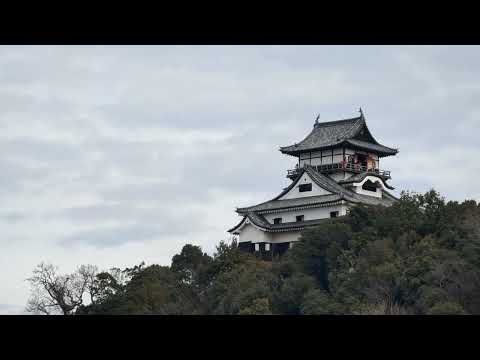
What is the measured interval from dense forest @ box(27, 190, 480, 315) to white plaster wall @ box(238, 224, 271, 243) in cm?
253

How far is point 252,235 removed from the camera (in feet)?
115

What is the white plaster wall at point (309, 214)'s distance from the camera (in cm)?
3369

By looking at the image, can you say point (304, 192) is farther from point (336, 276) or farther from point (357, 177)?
point (336, 276)

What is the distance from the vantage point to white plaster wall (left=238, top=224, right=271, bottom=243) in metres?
34.8

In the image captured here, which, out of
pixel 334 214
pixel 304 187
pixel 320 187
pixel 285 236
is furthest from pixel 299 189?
pixel 334 214

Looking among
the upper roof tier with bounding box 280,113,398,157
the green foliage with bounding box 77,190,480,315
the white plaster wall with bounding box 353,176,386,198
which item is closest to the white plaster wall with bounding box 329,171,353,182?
the white plaster wall with bounding box 353,176,386,198

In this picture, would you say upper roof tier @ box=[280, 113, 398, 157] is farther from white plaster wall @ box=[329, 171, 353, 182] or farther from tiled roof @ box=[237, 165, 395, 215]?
tiled roof @ box=[237, 165, 395, 215]

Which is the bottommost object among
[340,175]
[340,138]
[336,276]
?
[336,276]

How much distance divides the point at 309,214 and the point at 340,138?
4.01 m
